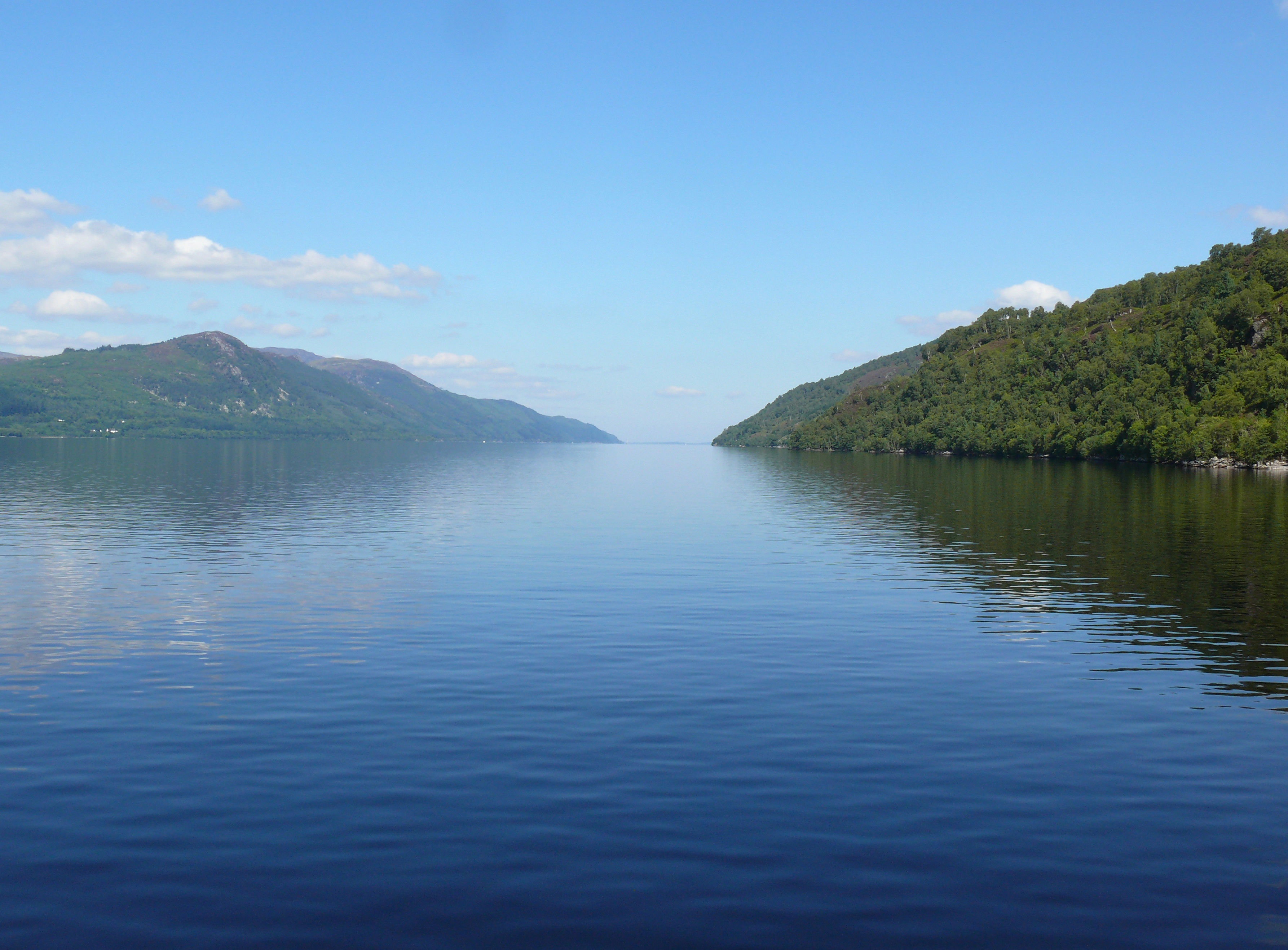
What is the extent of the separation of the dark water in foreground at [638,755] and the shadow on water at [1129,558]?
1.45ft

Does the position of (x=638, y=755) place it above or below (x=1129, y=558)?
below

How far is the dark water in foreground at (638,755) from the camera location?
50.8 ft

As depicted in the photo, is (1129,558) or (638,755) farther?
(1129,558)

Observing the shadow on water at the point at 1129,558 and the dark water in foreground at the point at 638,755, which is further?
the shadow on water at the point at 1129,558

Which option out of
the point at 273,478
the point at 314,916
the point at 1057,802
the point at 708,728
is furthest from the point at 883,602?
the point at 273,478

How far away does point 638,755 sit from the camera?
23.2 metres

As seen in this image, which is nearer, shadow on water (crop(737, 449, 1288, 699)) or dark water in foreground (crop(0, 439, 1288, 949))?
dark water in foreground (crop(0, 439, 1288, 949))

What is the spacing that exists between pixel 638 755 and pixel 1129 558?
2050 inches

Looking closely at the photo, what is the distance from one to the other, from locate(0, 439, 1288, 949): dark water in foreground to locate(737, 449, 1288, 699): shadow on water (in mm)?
442

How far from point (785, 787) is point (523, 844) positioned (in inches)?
251

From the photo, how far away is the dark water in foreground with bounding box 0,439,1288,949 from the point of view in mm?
15469

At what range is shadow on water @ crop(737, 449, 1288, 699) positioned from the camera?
3759cm

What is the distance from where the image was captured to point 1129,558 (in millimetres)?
63500

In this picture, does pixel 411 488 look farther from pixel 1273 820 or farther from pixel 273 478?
pixel 1273 820
